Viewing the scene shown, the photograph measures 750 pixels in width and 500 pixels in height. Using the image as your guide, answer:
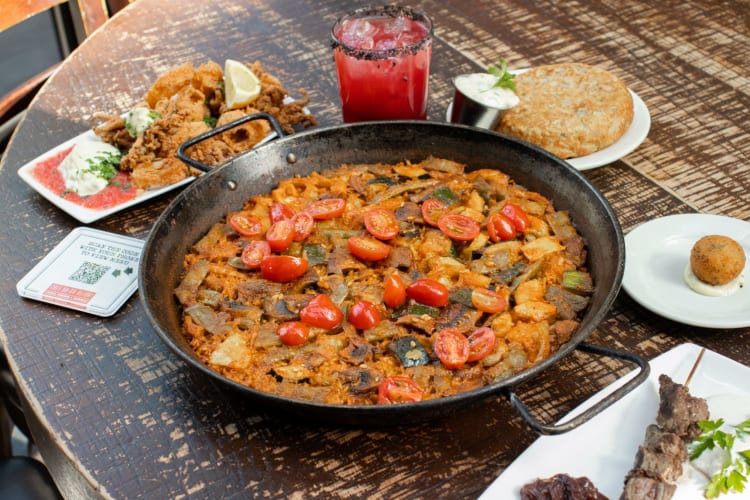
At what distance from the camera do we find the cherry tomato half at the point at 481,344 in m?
2.09

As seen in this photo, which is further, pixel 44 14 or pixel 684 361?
pixel 44 14

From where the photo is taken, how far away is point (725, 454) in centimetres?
178

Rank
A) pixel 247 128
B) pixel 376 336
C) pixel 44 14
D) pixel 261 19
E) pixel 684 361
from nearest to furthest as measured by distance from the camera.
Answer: pixel 684 361 → pixel 376 336 → pixel 247 128 → pixel 261 19 → pixel 44 14

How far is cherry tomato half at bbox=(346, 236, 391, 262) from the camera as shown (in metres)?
2.44

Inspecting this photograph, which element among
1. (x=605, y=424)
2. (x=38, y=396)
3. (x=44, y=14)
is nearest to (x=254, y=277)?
(x=38, y=396)

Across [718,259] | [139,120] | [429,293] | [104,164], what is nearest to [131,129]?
[139,120]

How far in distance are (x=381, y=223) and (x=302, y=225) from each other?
0.95 feet

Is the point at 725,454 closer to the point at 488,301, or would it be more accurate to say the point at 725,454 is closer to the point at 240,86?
the point at 488,301

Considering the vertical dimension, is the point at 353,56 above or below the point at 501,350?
above

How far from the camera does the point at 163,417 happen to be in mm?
2139

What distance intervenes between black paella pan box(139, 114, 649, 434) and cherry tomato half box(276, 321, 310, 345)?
279 mm

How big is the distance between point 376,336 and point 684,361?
895mm

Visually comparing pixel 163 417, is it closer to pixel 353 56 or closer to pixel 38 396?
pixel 38 396

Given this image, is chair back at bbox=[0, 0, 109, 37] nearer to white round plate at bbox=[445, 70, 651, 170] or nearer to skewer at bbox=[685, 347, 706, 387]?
white round plate at bbox=[445, 70, 651, 170]
